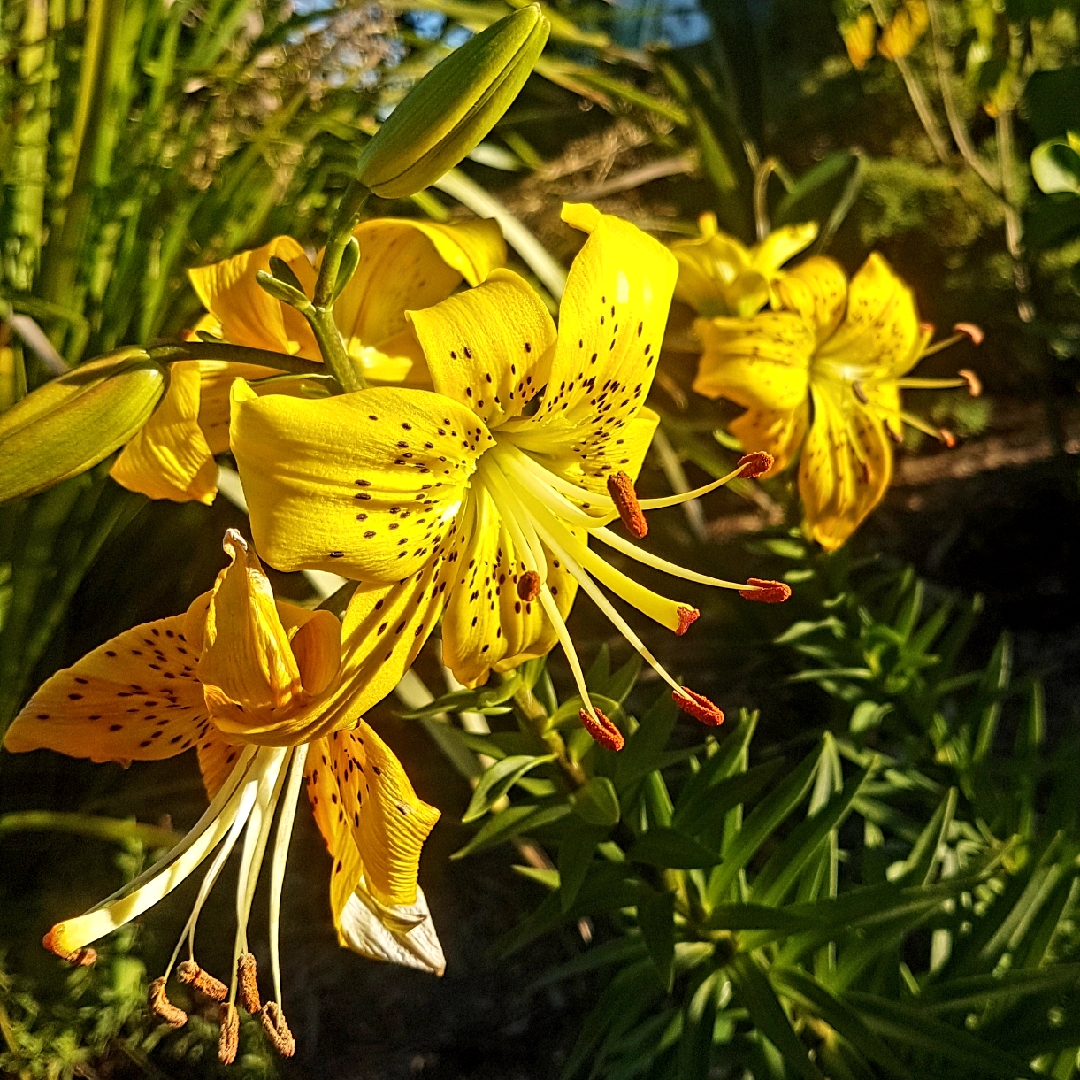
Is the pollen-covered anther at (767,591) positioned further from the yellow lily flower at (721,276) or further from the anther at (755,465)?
the yellow lily flower at (721,276)

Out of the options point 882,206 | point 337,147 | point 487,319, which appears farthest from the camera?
point 882,206

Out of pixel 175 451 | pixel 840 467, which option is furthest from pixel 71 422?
pixel 840 467

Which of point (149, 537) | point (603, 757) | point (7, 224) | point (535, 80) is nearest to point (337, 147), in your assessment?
point (7, 224)

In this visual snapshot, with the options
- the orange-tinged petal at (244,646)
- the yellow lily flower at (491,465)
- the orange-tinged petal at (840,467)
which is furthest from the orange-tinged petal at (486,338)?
the orange-tinged petal at (840,467)

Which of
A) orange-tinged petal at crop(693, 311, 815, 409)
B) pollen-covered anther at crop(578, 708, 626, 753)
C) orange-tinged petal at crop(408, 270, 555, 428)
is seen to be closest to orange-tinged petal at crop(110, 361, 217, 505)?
orange-tinged petal at crop(408, 270, 555, 428)

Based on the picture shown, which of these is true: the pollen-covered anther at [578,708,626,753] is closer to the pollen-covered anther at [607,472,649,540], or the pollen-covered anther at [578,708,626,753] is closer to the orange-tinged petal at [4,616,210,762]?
the pollen-covered anther at [607,472,649,540]

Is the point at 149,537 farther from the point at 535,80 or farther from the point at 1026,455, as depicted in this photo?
the point at 1026,455
